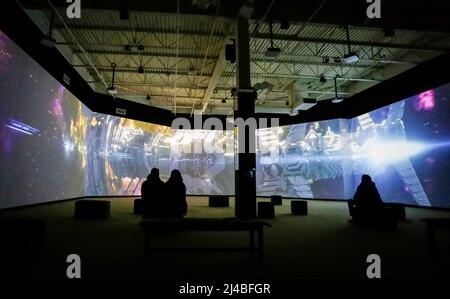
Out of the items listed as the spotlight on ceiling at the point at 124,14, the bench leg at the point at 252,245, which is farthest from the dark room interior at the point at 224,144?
the spotlight on ceiling at the point at 124,14

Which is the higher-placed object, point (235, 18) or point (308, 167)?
point (235, 18)

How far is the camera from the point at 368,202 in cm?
604

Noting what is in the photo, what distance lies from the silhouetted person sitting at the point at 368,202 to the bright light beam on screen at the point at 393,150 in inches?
189

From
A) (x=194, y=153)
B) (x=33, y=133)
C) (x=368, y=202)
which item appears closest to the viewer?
(x=368, y=202)

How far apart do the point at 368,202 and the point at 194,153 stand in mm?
10211

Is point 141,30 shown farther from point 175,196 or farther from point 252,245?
point 252,245

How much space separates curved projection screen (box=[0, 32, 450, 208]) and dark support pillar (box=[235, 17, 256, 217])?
6036 mm

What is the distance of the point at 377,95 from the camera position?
11.1 meters

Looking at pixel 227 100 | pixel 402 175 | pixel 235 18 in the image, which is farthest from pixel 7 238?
pixel 227 100

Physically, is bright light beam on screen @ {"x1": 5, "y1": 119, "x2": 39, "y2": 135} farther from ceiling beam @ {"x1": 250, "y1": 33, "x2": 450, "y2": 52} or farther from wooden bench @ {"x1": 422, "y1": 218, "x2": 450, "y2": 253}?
wooden bench @ {"x1": 422, "y1": 218, "x2": 450, "y2": 253}

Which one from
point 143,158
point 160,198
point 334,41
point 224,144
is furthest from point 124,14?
point 224,144

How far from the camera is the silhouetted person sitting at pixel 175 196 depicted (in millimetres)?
5164
